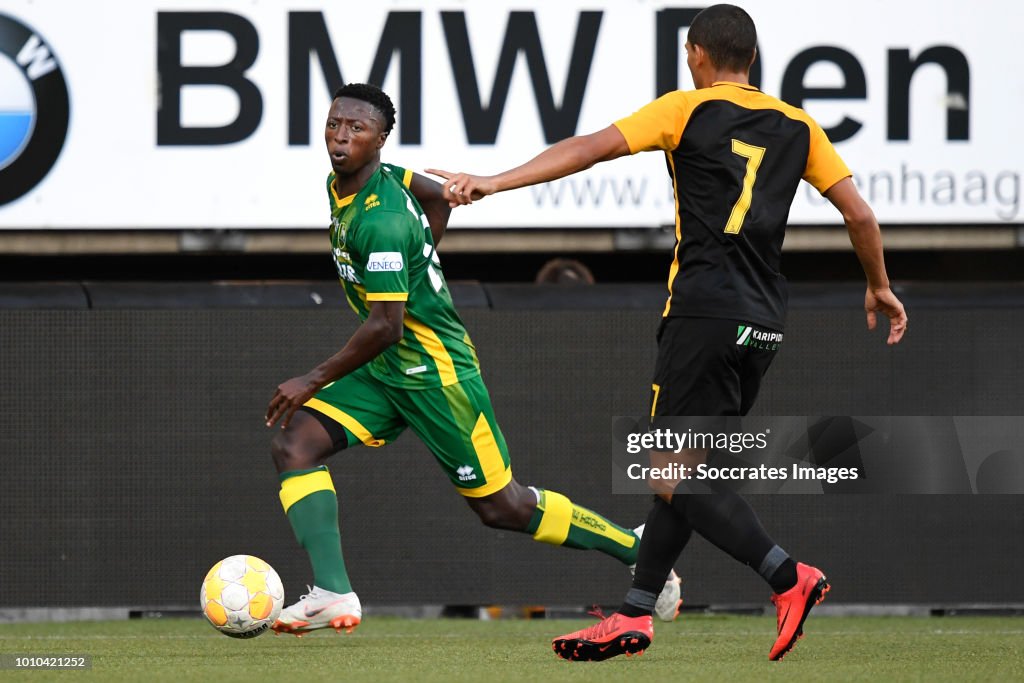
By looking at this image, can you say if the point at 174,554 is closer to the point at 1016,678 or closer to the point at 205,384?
the point at 205,384

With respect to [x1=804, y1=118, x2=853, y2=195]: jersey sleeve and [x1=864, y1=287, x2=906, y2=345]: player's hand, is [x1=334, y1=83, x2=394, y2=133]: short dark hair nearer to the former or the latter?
[x1=804, y1=118, x2=853, y2=195]: jersey sleeve

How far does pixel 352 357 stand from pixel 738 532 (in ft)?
5.04

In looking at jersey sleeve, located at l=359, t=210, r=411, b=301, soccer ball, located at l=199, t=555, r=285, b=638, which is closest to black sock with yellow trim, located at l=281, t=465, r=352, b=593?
soccer ball, located at l=199, t=555, r=285, b=638

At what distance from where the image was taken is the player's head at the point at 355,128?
631 centimetres

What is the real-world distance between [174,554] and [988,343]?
14.0ft

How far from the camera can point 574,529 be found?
6.89m

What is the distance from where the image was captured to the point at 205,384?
891 cm

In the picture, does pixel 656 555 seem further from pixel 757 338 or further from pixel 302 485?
pixel 302 485

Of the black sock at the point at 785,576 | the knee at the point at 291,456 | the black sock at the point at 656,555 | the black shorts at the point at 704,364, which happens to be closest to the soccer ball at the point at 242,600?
the knee at the point at 291,456

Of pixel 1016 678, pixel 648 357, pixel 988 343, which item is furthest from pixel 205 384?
pixel 1016 678

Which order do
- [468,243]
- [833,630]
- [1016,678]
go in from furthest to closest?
[468,243] → [833,630] → [1016,678]

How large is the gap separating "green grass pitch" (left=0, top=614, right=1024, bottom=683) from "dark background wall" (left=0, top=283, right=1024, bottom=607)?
0.24 m

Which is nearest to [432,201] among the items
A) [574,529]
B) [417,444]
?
[574,529]

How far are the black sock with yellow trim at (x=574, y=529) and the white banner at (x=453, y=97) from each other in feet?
9.08
